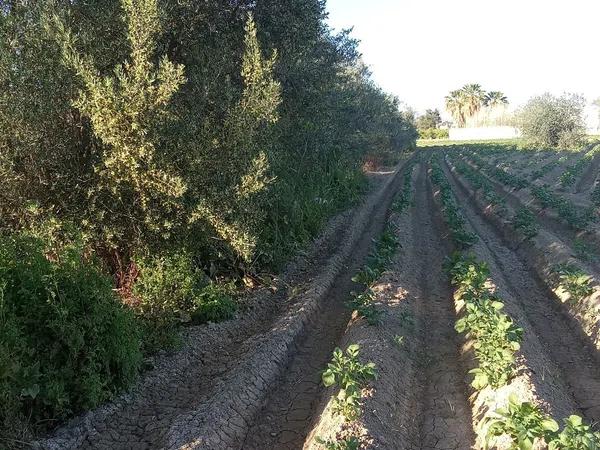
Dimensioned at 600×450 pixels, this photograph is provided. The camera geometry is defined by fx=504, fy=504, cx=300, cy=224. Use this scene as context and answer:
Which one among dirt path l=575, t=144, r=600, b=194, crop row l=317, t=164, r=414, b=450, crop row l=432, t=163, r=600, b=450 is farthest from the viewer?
dirt path l=575, t=144, r=600, b=194

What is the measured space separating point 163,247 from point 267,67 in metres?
3.82

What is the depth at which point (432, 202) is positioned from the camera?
2484 centimetres

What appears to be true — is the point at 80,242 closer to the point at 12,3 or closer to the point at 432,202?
the point at 12,3

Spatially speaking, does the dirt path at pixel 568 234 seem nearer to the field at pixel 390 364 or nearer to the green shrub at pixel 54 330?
the field at pixel 390 364

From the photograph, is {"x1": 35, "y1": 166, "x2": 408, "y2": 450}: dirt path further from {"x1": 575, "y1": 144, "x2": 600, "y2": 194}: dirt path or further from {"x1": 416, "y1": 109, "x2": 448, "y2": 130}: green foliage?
{"x1": 416, "y1": 109, "x2": 448, "y2": 130}: green foliage

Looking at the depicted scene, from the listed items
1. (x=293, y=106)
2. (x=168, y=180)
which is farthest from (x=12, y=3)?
(x=293, y=106)

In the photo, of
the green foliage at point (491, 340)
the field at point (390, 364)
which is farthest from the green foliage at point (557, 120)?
the green foliage at point (491, 340)

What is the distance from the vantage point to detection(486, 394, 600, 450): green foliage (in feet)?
16.2

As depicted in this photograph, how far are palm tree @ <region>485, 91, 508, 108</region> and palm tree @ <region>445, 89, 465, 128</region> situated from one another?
5937 millimetres

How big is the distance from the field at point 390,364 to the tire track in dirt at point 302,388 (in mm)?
28

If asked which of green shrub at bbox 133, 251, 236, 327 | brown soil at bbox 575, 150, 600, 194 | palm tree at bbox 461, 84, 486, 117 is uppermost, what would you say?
palm tree at bbox 461, 84, 486, 117

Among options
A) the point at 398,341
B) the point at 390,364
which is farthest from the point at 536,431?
the point at 398,341

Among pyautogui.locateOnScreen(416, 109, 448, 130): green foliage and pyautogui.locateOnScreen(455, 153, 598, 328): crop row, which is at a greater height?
pyautogui.locateOnScreen(416, 109, 448, 130): green foliage

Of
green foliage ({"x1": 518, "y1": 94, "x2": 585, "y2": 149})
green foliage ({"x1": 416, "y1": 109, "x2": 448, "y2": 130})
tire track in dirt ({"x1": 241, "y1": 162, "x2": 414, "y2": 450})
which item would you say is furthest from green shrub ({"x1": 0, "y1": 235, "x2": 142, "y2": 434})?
green foliage ({"x1": 416, "y1": 109, "x2": 448, "y2": 130})
